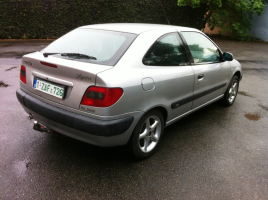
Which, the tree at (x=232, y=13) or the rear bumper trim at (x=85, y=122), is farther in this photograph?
the tree at (x=232, y=13)

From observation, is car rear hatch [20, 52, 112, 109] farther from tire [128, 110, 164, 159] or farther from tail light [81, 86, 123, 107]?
tire [128, 110, 164, 159]

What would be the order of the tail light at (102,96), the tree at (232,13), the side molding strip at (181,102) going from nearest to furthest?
the tail light at (102,96), the side molding strip at (181,102), the tree at (232,13)

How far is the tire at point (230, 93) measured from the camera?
14.8ft

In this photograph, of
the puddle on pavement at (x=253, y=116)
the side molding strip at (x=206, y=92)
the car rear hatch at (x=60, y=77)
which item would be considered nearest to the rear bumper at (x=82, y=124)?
the car rear hatch at (x=60, y=77)

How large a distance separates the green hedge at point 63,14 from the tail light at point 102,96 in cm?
1304

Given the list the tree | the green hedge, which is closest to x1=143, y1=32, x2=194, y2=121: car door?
the tree

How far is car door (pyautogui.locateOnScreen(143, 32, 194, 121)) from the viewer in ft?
8.95

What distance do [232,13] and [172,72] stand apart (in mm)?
14591

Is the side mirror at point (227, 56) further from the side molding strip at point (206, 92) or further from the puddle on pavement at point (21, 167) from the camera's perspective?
the puddle on pavement at point (21, 167)

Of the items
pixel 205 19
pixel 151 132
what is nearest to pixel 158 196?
pixel 151 132

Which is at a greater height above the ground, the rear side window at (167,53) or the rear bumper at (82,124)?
the rear side window at (167,53)

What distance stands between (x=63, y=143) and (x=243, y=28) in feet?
50.8

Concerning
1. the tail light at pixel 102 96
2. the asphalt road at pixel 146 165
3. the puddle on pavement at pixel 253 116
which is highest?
the tail light at pixel 102 96

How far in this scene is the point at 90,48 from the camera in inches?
106
